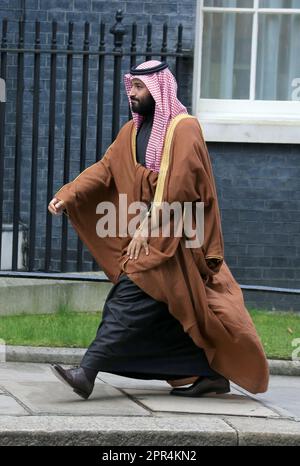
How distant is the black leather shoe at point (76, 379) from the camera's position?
23.5 feet

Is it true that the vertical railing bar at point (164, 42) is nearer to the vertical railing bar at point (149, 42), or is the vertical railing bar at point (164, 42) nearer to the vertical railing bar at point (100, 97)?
the vertical railing bar at point (149, 42)

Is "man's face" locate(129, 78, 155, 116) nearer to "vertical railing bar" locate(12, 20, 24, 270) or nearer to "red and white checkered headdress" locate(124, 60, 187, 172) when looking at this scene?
"red and white checkered headdress" locate(124, 60, 187, 172)

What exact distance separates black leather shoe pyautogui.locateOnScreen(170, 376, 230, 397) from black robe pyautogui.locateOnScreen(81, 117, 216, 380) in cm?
13

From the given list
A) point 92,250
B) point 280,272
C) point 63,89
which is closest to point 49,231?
point 63,89

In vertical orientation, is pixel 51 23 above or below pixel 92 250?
above

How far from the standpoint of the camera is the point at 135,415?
6.97m

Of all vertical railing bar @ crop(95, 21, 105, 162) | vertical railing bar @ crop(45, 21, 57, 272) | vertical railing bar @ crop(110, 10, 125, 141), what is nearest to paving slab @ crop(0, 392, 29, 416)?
vertical railing bar @ crop(45, 21, 57, 272)

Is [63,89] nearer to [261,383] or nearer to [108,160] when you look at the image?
[108,160]

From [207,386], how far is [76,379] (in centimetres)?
85

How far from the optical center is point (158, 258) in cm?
727

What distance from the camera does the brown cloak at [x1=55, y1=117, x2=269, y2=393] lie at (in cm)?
729

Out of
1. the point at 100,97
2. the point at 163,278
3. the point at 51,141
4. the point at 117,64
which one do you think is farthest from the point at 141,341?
the point at 117,64

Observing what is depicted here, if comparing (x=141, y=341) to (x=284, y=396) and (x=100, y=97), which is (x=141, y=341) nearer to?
(x=284, y=396)

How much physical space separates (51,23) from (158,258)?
4.50 meters
